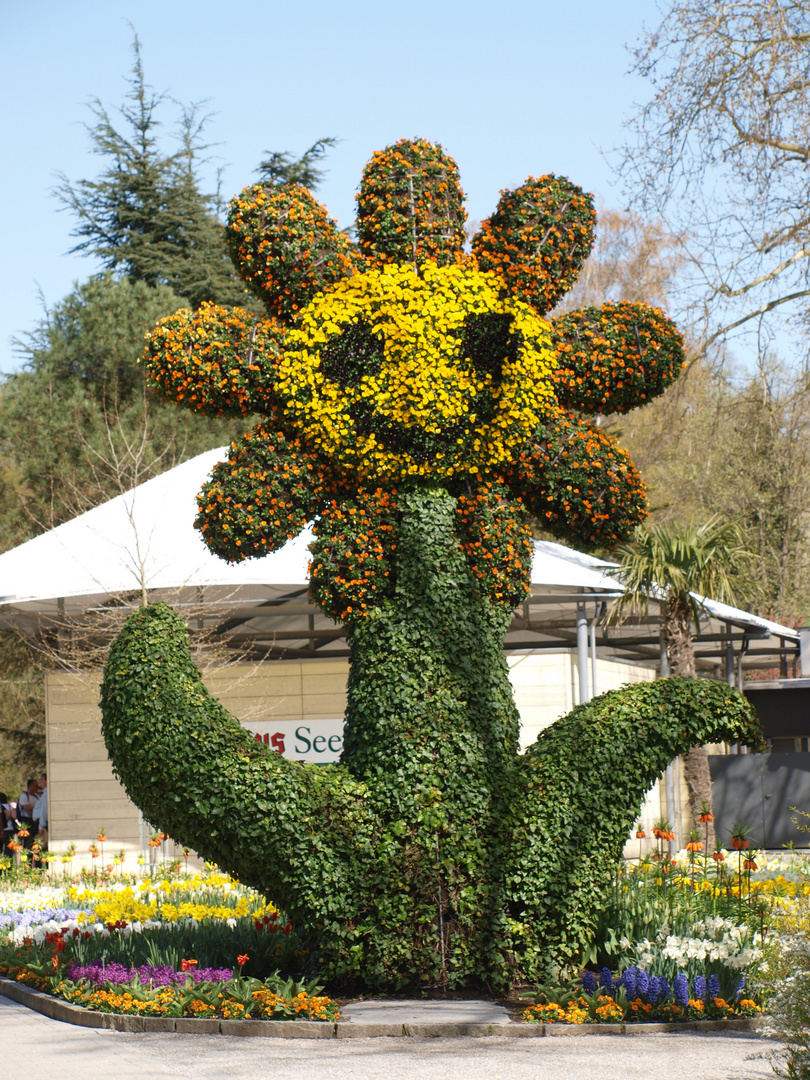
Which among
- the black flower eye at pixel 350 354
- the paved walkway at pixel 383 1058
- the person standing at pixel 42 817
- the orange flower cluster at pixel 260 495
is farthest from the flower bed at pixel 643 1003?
the person standing at pixel 42 817

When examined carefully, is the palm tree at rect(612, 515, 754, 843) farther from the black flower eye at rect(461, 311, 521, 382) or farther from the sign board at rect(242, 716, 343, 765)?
the black flower eye at rect(461, 311, 521, 382)

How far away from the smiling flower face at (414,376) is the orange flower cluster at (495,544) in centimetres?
25

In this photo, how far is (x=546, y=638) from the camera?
82.2ft

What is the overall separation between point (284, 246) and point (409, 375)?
56.2 inches

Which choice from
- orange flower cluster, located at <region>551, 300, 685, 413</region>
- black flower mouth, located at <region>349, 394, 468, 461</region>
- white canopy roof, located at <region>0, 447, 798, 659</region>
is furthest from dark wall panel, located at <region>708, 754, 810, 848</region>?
black flower mouth, located at <region>349, 394, 468, 461</region>

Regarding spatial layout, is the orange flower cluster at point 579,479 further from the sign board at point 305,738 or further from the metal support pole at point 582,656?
the sign board at point 305,738

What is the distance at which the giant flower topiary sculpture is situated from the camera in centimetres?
771

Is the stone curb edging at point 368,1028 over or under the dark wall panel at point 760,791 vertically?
under

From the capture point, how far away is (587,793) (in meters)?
7.94

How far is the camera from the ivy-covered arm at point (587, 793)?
25.4 feet

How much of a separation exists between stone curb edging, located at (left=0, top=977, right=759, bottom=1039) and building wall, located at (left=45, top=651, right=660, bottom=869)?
10388mm

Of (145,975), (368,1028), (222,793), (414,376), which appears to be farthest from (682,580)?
(368,1028)

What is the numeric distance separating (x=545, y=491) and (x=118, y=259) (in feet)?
86.2

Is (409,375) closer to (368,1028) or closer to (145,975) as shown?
(368,1028)
